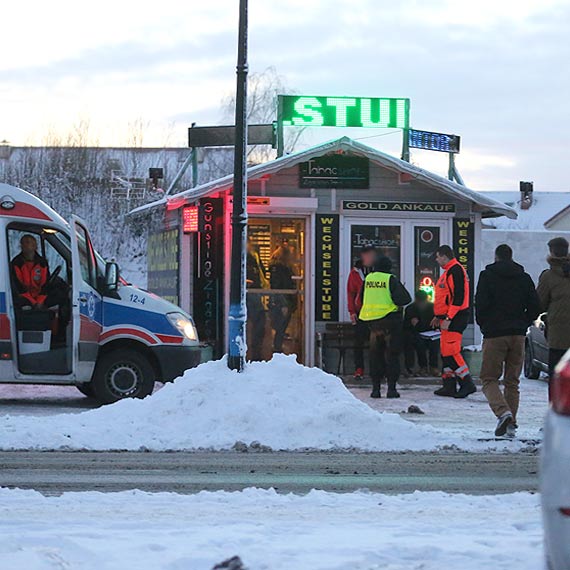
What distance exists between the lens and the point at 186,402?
A: 1202cm

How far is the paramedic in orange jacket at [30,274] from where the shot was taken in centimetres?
1448

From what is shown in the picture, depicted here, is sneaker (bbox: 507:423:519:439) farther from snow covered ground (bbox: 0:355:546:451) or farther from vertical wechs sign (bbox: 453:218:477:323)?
vertical wechs sign (bbox: 453:218:477:323)

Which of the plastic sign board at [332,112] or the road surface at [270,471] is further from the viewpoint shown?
the plastic sign board at [332,112]

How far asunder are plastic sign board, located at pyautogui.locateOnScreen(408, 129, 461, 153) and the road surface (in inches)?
443

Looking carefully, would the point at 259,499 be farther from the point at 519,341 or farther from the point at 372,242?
the point at 372,242

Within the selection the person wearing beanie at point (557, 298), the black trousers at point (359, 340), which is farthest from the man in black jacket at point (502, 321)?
the black trousers at point (359, 340)

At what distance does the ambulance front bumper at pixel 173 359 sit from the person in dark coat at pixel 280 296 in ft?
13.7

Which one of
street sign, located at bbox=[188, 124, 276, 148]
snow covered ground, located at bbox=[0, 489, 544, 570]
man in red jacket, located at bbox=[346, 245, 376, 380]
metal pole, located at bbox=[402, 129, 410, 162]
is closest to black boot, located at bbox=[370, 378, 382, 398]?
man in red jacket, located at bbox=[346, 245, 376, 380]

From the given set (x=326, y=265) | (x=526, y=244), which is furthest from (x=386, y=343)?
(x=526, y=244)

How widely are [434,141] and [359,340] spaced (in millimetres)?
4826

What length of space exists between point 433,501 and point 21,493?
8.88 feet

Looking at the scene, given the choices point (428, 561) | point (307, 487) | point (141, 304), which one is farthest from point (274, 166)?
point (428, 561)

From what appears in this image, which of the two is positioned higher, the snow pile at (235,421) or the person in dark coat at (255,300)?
the person in dark coat at (255,300)

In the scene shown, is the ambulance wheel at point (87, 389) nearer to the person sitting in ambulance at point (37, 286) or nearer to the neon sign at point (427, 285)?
the person sitting in ambulance at point (37, 286)
